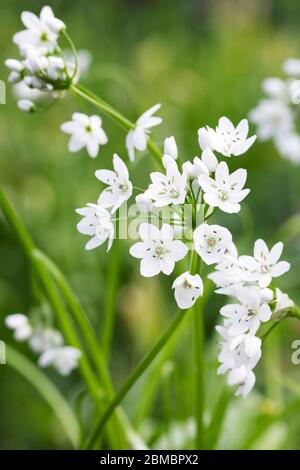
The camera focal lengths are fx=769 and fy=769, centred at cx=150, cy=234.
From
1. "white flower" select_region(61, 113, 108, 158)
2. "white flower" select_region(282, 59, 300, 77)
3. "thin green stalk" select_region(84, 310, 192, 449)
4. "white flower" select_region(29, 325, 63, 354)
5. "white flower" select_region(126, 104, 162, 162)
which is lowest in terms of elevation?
"thin green stalk" select_region(84, 310, 192, 449)

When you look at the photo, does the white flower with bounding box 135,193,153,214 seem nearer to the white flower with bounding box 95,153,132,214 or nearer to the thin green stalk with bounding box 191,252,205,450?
the white flower with bounding box 95,153,132,214

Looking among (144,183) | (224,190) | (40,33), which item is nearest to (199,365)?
(224,190)

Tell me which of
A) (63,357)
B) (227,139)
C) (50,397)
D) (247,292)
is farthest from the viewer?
(50,397)

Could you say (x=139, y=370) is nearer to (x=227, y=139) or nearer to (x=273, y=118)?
(x=227, y=139)

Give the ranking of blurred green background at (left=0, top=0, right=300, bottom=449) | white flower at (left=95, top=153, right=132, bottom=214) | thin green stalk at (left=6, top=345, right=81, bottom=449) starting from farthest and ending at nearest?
blurred green background at (left=0, top=0, right=300, bottom=449) < thin green stalk at (left=6, top=345, right=81, bottom=449) < white flower at (left=95, top=153, right=132, bottom=214)

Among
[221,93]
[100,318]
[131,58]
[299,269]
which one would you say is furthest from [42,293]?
[131,58]

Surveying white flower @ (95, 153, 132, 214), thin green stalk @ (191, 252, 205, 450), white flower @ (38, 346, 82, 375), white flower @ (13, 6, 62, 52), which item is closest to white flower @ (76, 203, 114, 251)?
white flower @ (95, 153, 132, 214)

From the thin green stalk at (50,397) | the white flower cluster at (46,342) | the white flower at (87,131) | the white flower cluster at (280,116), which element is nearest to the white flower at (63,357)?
the white flower cluster at (46,342)
